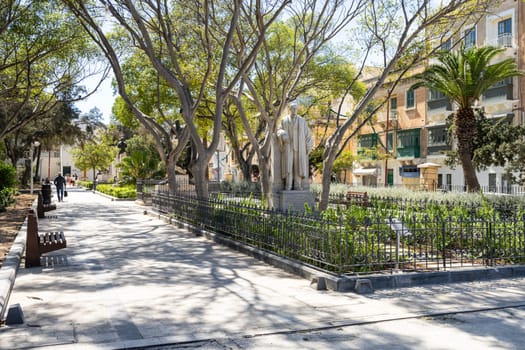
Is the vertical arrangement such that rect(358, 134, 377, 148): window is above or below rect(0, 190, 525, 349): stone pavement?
above

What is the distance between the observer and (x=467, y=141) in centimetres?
2328

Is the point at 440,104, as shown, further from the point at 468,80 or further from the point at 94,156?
the point at 94,156

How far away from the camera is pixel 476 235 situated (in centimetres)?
997

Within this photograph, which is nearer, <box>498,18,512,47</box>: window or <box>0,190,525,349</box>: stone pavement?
<box>0,190,525,349</box>: stone pavement

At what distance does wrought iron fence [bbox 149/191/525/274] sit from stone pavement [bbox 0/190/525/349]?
23.0 inches

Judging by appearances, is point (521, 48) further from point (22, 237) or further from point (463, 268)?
→ point (22, 237)

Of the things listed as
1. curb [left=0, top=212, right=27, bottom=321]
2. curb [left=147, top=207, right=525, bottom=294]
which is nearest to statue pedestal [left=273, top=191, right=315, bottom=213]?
curb [left=147, top=207, right=525, bottom=294]

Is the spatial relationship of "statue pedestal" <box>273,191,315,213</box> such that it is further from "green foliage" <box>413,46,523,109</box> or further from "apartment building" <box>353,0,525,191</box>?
"apartment building" <box>353,0,525,191</box>

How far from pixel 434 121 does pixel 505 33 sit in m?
8.84

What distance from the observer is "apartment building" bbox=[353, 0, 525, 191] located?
3247 cm

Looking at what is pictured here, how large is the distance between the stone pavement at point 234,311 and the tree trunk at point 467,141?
1534 cm

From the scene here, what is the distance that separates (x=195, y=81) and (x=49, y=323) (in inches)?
631

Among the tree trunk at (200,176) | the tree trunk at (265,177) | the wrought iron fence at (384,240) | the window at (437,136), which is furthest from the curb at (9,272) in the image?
the window at (437,136)

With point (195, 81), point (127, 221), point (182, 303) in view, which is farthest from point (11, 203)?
point (182, 303)
